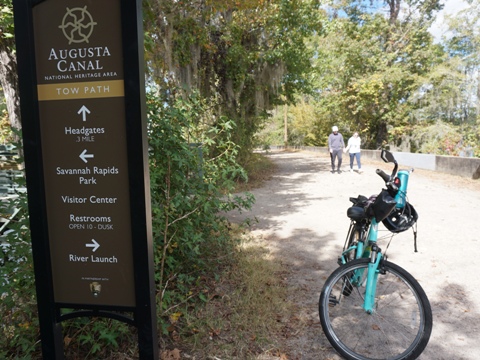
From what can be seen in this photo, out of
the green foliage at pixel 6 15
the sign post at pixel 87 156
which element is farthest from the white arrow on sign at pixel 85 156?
the green foliage at pixel 6 15

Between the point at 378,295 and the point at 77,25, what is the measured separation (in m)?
3.00

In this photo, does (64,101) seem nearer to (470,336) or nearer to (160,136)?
(160,136)

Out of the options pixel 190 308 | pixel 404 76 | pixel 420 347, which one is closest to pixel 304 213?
pixel 190 308

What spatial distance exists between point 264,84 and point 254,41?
5.01 feet

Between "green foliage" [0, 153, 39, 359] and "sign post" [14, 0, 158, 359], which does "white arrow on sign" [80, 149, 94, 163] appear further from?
"green foliage" [0, 153, 39, 359]

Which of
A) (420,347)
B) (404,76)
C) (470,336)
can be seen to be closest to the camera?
(420,347)

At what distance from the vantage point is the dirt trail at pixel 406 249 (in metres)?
3.11

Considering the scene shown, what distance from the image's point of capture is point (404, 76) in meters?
21.8

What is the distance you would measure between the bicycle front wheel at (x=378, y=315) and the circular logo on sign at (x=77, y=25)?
230 cm

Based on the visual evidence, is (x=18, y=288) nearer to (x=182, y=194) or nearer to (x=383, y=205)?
(x=182, y=194)

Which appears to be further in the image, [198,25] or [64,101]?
[198,25]

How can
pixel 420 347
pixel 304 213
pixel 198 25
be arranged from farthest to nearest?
pixel 198 25 < pixel 304 213 < pixel 420 347

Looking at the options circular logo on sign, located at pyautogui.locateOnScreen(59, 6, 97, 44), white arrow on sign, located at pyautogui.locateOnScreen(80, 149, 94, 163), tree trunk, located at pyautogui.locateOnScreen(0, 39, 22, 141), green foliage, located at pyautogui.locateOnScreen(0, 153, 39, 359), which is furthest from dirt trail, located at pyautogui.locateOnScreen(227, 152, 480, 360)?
tree trunk, located at pyautogui.locateOnScreen(0, 39, 22, 141)

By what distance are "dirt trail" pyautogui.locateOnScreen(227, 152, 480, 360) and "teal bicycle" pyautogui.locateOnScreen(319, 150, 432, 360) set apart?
229 millimetres
